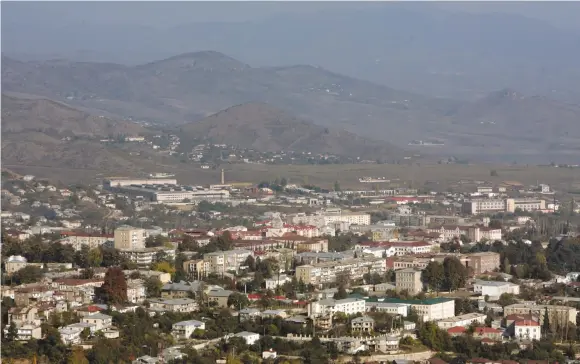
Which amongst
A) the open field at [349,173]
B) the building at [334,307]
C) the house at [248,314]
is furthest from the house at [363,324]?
the open field at [349,173]

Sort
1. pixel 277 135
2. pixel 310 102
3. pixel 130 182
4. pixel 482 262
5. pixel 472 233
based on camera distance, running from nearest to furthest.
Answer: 1. pixel 482 262
2. pixel 472 233
3. pixel 130 182
4. pixel 277 135
5. pixel 310 102

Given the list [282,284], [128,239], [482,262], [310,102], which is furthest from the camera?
[310,102]

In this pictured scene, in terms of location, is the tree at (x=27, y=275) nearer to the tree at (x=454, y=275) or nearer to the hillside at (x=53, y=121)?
the tree at (x=454, y=275)

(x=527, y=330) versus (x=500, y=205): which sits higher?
(x=500, y=205)

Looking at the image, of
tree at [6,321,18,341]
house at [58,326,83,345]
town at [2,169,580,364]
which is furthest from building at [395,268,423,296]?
tree at [6,321,18,341]

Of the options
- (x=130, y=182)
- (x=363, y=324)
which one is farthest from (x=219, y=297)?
(x=130, y=182)

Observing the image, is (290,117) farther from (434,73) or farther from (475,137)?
(434,73)

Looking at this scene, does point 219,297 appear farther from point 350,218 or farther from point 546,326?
point 350,218
